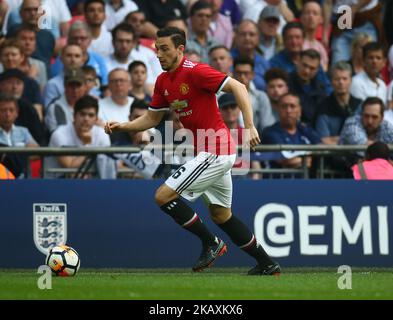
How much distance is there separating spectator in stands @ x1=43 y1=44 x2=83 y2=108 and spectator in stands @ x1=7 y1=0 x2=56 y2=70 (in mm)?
594

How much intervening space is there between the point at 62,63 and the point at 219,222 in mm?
5475

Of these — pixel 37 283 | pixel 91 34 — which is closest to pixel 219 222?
pixel 37 283

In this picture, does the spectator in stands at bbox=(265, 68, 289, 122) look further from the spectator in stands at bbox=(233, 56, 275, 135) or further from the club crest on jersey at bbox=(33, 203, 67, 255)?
the club crest on jersey at bbox=(33, 203, 67, 255)

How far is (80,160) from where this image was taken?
14000 mm

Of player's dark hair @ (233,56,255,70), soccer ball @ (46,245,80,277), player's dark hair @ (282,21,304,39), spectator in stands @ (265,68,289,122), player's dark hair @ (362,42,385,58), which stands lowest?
soccer ball @ (46,245,80,277)

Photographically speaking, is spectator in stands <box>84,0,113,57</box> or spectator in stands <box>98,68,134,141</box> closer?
spectator in stands <box>98,68,134,141</box>

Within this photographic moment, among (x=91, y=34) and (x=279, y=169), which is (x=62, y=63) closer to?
(x=91, y=34)

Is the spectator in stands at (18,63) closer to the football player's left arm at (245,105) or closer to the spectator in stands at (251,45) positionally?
the spectator in stands at (251,45)

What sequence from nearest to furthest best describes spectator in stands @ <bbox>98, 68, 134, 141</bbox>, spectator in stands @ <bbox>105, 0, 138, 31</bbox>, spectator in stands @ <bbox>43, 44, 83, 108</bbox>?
spectator in stands @ <bbox>98, 68, 134, 141</bbox> → spectator in stands @ <bbox>43, 44, 83, 108</bbox> → spectator in stands @ <bbox>105, 0, 138, 31</bbox>

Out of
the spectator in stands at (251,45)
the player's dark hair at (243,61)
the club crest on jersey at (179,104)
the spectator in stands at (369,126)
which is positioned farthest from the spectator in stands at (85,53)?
the club crest on jersey at (179,104)

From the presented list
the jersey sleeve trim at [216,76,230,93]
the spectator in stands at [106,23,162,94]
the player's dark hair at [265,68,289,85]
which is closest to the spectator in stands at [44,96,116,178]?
the spectator in stands at [106,23,162,94]

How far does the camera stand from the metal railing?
43.0 feet

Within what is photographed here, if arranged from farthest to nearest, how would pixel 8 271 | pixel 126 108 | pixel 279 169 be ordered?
1. pixel 126 108
2. pixel 279 169
3. pixel 8 271

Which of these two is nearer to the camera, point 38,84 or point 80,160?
point 80,160
